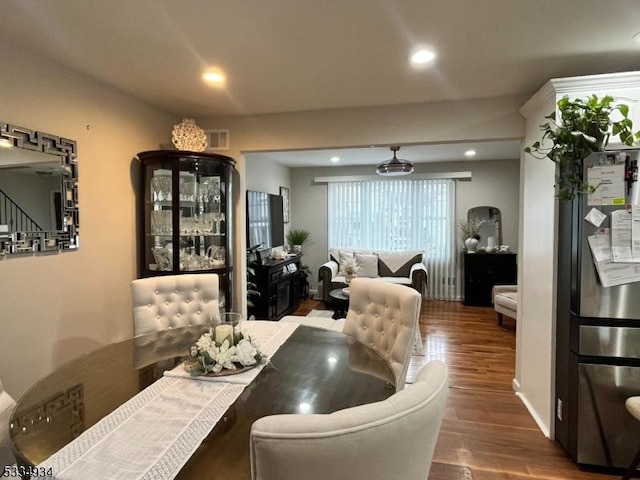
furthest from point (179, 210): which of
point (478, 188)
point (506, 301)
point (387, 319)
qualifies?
point (478, 188)

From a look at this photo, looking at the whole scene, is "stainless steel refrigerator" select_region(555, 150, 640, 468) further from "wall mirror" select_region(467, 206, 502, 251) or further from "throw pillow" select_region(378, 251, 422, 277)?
"wall mirror" select_region(467, 206, 502, 251)

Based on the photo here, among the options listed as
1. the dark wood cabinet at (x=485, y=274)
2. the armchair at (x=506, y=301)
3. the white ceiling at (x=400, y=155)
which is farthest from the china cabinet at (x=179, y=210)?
the dark wood cabinet at (x=485, y=274)

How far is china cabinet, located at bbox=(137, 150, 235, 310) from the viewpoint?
112 inches

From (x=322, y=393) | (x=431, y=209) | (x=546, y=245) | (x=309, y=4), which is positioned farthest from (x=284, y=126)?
(x=431, y=209)

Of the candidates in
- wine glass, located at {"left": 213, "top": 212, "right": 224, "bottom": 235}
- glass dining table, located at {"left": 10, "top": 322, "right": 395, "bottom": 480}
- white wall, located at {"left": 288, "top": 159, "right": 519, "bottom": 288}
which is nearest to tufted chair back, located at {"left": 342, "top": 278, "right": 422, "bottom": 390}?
glass dining table, located at {"left": 10, "top": 322, "right": 395, "bottom": 480}

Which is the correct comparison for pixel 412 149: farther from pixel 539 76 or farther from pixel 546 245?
pixel 546 245

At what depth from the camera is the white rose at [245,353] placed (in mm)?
1458

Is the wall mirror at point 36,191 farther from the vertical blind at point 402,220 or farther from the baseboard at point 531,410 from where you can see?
the vertical blind at point 402,220

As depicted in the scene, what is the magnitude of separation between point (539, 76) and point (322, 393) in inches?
95.0

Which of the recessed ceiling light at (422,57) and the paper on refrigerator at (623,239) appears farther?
the recessed ceiling light at (422,57)

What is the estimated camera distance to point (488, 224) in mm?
6117

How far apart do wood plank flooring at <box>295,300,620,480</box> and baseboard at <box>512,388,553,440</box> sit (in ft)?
0.09

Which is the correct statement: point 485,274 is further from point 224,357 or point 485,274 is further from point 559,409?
point 224,357

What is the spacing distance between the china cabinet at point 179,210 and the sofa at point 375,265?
8.88 ft
